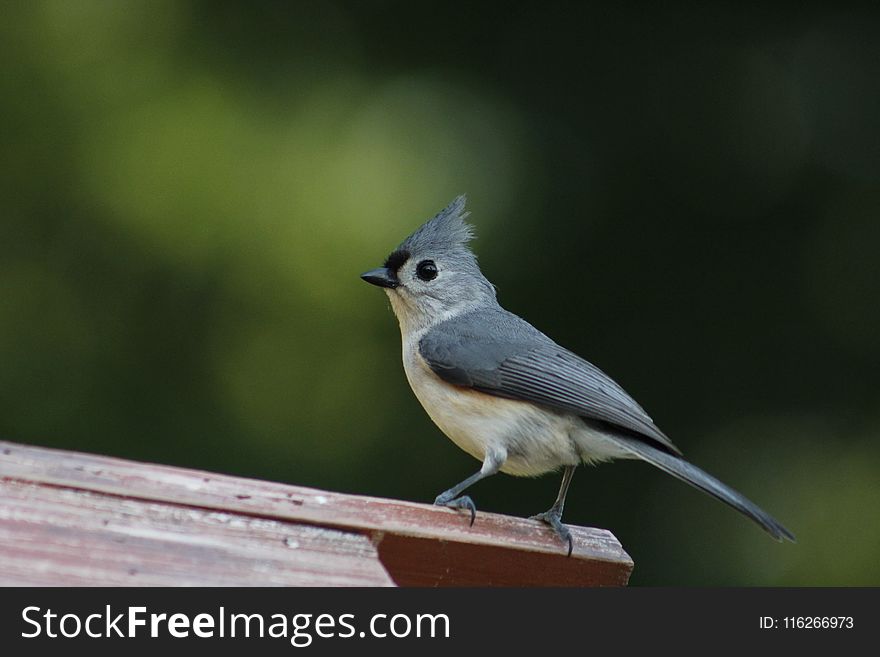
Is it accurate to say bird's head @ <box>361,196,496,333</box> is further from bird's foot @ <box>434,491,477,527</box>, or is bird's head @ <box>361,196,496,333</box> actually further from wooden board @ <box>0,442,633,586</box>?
wooden board @ <box>0,442,633,586</box>

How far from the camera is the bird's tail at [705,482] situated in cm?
273

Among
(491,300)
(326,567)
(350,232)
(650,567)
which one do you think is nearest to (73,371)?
(350,232)

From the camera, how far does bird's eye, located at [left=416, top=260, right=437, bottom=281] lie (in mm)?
4137

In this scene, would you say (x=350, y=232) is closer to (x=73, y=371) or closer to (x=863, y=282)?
(x=73, y=371)

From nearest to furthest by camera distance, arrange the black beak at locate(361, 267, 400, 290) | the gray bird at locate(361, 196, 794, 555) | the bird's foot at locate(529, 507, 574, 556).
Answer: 1. the bird's foot at locate(529, 507, 574, 556)
2. the gray bird at locate(361, 196, 794, 555)
3. the black beak at locate(361, 267, 400, 290)

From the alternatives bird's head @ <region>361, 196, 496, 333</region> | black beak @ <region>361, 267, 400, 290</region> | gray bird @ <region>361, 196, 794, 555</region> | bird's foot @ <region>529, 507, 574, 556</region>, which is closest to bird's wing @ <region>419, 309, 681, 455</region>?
gray bird @ <region>361, 196, 794, 555</region>

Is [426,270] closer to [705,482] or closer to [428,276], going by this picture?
[428,276]

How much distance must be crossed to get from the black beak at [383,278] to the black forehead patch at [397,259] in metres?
0.02

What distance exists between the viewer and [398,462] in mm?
5059

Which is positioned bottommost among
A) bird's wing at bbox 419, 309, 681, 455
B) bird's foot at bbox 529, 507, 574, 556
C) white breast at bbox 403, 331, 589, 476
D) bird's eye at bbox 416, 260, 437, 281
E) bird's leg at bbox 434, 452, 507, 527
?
bird's foot at bbox 529, 507, 574, 556

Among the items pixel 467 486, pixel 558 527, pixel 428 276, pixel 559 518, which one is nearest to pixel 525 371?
pixel 467 486

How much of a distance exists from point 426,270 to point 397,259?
110 mm

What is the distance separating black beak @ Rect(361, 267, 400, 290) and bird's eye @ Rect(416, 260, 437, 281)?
0.09m

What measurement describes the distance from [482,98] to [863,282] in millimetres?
2003
